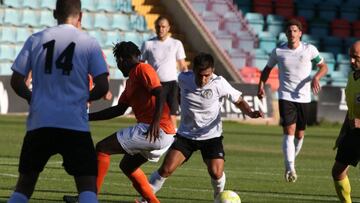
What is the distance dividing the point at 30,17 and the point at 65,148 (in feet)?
81.3

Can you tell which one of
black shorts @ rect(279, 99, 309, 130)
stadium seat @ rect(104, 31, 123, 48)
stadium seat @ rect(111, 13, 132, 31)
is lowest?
stadium seat @ rect(104, 31, 123, 48)

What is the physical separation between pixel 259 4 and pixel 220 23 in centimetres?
306

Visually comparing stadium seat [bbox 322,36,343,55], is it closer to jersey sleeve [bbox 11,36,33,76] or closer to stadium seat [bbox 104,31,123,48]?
stadium seat [bbox 104,31,123,48]

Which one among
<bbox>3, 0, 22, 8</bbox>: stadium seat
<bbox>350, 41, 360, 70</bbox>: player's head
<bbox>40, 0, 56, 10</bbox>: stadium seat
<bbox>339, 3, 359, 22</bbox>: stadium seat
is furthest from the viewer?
<bbox>339, 3, 359, 22</bbox>: stadium seat

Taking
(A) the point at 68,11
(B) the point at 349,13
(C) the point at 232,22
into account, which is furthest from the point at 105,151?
(B) the point at 349,13

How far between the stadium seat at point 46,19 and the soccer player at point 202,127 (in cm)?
2137

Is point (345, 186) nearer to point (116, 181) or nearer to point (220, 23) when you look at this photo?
point (116, 181)

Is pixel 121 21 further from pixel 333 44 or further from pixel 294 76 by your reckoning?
pixel 294 76

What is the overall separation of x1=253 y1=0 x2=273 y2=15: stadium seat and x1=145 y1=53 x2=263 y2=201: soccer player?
2591cm

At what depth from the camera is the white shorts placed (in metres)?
11.4

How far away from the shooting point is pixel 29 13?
108ft

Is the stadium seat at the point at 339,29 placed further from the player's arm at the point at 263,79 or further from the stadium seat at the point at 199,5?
the player's arm at the point at 263,79

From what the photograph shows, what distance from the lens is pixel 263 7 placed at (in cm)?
3756

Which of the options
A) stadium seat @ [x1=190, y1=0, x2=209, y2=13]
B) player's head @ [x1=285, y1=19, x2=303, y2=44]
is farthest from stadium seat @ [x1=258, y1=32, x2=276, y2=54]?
player's head @ [x1=285, y1=19, x2=303, y2=44]
